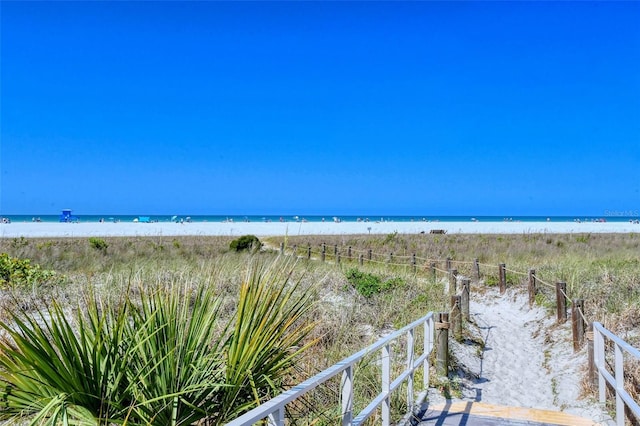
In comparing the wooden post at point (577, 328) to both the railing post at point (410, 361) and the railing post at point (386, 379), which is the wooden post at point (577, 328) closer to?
the railing post at point (410, 361)

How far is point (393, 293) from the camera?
11.6 m

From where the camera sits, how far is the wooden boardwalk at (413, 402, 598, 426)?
553 cm

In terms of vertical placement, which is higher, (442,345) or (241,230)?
(241,230)

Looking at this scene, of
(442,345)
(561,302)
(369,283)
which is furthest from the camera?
(369,283)

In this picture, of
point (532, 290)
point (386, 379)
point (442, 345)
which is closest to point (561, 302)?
point (532, 290)

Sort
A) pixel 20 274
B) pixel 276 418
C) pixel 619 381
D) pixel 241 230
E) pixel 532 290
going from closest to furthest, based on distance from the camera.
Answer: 1. pixel 276 418
2. pixel 619 381
3. pixel 20 274
4. pixel 532 290
5. pixel 241 230

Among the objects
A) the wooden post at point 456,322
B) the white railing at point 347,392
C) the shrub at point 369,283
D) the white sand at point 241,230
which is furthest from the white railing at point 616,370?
the white sand at point 241,230

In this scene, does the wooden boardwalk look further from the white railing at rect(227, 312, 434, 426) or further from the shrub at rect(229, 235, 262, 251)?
the shrub at rect(229, 235, 262, 251)

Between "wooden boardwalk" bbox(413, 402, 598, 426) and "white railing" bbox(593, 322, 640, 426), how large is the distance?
1.86ft

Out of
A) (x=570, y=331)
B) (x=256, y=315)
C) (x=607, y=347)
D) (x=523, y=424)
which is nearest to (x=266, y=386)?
(x=256, y=315)

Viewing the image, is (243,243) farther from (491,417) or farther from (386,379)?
(386,379)

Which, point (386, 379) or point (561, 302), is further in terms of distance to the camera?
point (561, 302)

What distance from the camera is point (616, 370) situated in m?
5.13

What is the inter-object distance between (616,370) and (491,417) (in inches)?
54.3
